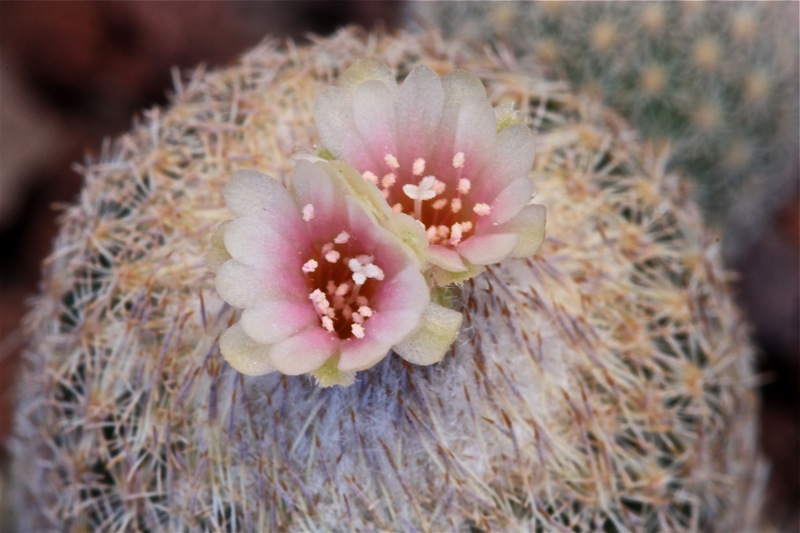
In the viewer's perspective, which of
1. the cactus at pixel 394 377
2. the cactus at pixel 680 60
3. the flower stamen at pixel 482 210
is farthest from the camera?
the cactus at pixel 680 60

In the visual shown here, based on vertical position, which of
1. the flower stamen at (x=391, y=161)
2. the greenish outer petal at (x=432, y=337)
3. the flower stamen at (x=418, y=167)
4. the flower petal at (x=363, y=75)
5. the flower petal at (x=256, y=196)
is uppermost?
the flower petal at (x=363, y=75)

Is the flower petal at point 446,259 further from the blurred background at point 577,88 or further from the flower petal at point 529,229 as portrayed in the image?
the blurred background at point 577,88

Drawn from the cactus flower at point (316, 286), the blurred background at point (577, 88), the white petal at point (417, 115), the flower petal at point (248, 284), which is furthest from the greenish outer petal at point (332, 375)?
the blurred background at point (577, 88)

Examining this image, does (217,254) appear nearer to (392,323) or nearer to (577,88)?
(392,323)

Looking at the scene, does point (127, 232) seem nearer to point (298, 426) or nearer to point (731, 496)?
point (298, 426)

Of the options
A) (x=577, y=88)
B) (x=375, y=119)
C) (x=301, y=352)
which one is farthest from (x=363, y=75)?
(x=577, y=88)

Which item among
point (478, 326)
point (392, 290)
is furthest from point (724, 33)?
point (392, 290)

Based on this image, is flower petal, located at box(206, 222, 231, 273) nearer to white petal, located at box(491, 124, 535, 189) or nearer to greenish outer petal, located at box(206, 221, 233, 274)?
greenish outer petal, located at box(206, 221, 233, 274)
